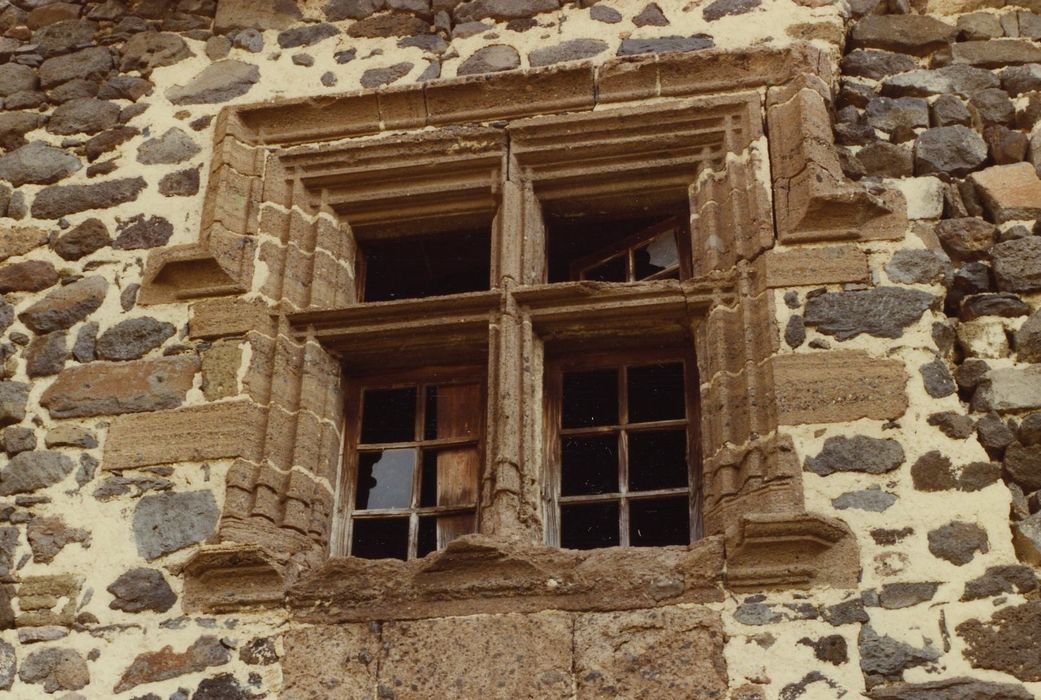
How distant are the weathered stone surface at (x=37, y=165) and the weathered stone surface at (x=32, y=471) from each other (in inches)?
50.4

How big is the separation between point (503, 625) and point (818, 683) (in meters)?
0.90

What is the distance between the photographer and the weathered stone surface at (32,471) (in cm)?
519

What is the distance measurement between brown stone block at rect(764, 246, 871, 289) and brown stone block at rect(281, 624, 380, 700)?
1.75 metres

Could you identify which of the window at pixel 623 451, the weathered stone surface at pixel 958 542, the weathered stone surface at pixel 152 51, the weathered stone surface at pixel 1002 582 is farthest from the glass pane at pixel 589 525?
the weathered stone surface at pixel 152 51

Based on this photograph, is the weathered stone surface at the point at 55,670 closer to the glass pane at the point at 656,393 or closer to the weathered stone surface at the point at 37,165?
the glass pane at the point at 656,393

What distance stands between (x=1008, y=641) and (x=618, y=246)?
7.19ft

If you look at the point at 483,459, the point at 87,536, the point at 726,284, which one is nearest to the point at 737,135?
the point at 726,284

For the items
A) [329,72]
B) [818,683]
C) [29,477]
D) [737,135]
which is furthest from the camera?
[329,72]

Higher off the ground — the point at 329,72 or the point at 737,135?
the point at 329,72

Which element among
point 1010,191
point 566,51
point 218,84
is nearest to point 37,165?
point 218,84

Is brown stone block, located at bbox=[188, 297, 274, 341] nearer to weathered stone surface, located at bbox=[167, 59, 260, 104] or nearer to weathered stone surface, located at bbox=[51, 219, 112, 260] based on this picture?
weathered stone surface, located at bbox=[51, 219, 112, 260]

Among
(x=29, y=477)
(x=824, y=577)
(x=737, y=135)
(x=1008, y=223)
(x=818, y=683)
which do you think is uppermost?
(x=737, y=135)

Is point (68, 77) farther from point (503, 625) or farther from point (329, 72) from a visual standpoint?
point (503, 625)

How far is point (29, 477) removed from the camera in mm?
5207
